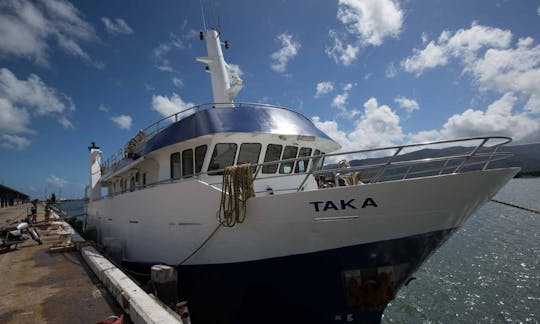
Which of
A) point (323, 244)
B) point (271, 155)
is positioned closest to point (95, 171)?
point (271, 155)

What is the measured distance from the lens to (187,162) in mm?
7223

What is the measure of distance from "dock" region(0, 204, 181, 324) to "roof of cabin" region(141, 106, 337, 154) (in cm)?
316

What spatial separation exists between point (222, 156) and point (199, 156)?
0.57 m

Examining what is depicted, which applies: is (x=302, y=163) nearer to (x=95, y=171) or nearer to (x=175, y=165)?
(x=175, y=165)

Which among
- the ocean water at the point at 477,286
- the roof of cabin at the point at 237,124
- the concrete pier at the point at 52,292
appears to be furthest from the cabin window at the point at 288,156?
the ocean water at the point at 477,286

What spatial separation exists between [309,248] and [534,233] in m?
19.9

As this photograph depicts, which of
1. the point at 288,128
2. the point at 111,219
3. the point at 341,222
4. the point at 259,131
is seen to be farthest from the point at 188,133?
the point at 111,219

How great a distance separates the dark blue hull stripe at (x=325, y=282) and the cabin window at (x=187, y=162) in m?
2.61

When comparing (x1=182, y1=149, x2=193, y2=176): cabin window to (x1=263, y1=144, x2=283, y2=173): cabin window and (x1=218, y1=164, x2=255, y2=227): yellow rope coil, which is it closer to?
(x1=263, y1=144, x2=283, y2=173): cabin window

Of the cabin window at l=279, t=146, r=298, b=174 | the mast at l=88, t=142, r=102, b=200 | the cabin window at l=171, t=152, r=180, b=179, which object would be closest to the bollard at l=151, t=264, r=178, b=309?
the cabin window at l=171, t=152, r=180, b=179

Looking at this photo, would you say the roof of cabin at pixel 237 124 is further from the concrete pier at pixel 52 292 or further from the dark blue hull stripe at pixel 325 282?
the concrete pier at pixel 52 292

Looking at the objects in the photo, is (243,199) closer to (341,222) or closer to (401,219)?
(341,222)

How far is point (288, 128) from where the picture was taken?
702cm

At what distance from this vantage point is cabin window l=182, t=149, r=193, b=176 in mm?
7133
